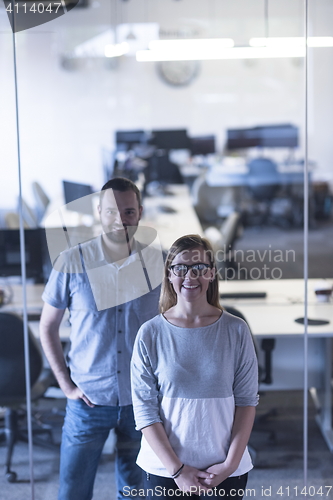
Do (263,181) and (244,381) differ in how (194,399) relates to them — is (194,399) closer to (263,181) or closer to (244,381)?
(244,381)

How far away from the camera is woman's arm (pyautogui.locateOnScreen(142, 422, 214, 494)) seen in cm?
163

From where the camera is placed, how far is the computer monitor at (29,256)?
2398 millimetres

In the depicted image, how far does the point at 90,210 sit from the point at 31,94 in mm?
4056

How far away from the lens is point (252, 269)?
2465 millimetres

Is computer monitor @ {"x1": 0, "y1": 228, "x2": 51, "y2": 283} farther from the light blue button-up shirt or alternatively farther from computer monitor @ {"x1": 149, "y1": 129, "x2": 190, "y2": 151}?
computer monitor @ {"x1": 149, "y1": 129, "x2": 190, "y2": 151}

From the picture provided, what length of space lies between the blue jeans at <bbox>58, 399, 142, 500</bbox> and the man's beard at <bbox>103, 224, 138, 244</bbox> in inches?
25.4

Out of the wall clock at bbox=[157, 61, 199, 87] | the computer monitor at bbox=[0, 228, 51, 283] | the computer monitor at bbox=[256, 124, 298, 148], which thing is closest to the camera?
the computer monitor at bbox=[0, 228, 51, 283]

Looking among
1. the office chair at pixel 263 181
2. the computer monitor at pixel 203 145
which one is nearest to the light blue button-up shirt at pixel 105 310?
the office chair at pixel 263 181

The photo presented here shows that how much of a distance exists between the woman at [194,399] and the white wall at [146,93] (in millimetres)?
1371

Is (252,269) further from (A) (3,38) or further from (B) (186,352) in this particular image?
(A) (3,38)

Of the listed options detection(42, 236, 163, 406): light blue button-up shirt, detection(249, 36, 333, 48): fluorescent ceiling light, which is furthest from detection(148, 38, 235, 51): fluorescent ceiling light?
detection(42, 236, 163, 406): light blue button-up shirt

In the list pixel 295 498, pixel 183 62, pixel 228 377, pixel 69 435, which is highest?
pixel 183 62

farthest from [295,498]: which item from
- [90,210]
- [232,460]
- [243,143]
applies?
[243,143]

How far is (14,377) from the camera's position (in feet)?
8.42
